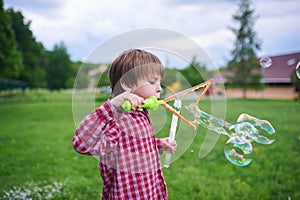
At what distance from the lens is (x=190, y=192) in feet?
11.6

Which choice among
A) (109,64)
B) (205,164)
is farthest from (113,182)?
(205,164)

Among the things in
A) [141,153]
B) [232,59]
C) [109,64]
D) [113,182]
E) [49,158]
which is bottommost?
[49,158]

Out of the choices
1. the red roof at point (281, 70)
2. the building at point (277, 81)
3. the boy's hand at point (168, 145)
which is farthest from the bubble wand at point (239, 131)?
the red roof at point (281, 70)

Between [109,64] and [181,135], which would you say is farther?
[181,135]

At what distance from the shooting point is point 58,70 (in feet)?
130

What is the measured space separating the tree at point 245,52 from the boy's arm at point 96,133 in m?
28.5

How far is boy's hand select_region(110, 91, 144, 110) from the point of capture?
1680 millimetres

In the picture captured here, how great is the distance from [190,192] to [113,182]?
184 cm

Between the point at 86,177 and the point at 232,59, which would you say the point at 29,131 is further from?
the point at 232,59

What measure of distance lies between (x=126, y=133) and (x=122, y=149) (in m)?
0.09

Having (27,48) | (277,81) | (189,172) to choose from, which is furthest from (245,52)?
(189,172)

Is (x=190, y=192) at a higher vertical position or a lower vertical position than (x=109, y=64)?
lower

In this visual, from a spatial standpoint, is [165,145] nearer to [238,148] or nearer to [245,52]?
[238,148]

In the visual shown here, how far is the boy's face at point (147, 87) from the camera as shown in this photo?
1.78 metres
